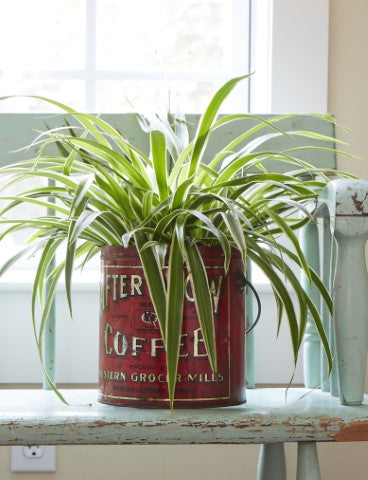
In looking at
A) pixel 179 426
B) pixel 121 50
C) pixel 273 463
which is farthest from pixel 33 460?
pixel 121 50

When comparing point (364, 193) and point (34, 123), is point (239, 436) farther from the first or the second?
point (34, 123)

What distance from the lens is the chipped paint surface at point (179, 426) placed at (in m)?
0.92

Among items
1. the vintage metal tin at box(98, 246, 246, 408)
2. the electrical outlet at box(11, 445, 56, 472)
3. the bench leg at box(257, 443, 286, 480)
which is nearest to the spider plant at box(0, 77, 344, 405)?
the vintage metal tin at box(98, 246, 246, 408)

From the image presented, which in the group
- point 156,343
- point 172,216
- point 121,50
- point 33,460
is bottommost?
point 33,460

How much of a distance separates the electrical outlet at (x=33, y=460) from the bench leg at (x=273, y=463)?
1.65 ft

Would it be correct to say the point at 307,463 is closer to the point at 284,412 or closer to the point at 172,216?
the point at 284,412

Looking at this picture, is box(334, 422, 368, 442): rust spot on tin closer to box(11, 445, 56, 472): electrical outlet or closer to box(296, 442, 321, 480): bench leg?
box(296, 442, 321, 480): bench leg

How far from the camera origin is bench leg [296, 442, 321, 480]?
3.13ft

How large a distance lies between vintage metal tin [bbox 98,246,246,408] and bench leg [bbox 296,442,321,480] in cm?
11

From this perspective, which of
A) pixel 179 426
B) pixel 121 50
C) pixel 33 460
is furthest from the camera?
pixel 121 50

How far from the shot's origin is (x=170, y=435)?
0.92 meters

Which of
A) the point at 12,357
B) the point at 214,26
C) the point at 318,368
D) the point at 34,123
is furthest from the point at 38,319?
the point at 214,26

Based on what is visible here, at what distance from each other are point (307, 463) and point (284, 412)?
61mm

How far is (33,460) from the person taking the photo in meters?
1.53
